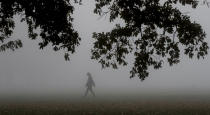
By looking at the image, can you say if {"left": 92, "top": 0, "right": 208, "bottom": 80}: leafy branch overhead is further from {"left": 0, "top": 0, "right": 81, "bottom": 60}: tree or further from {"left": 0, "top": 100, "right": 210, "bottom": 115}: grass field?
{"left": 0, "top": 100, "right": 210, "bottom": 115}: grass field

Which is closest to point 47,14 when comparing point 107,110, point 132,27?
point 132,27

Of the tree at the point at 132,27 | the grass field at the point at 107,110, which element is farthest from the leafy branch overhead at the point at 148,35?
the grass field at the point at 107,110

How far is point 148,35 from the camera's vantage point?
13.3 meters

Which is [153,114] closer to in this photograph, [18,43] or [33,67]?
[18,43]

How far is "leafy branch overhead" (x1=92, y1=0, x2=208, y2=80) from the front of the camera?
1256 centimetres

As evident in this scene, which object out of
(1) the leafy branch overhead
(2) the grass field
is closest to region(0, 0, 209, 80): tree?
(1) the leafy branch overhead

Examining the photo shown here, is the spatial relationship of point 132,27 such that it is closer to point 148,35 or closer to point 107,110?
point 148,35

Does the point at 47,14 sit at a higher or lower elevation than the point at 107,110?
higher

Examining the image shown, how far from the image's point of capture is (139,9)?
12680 millimetres

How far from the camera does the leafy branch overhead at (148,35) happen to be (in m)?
12.6

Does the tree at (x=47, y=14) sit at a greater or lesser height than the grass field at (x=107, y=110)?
greater

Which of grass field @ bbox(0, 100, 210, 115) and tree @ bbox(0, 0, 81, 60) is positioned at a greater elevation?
tree @ bbox(0, 0, 81, 60)

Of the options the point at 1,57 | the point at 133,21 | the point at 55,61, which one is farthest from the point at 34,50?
the point at 133,21

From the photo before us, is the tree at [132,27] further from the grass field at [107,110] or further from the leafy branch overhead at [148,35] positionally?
the grass field at [107,110]
